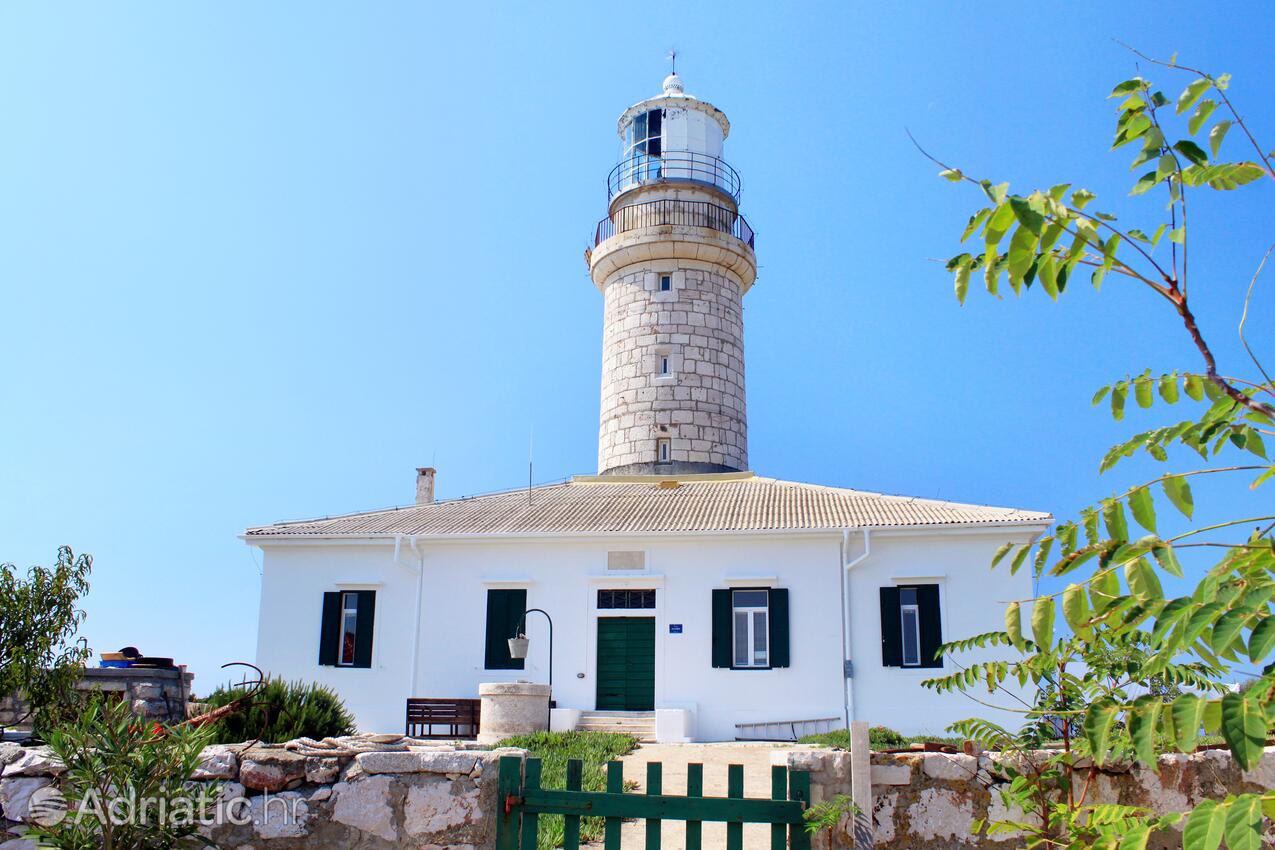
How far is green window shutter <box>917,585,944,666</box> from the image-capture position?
15.3 metres

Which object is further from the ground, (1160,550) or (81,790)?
(1160,550)

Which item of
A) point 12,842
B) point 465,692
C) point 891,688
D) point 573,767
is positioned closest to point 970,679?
point 573,767

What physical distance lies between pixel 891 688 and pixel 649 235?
38.8 feet

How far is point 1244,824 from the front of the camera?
7.12 feet

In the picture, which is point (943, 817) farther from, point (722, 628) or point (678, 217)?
point (678, 217)

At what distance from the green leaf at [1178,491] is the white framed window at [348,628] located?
1580 cm

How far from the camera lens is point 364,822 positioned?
17.4 feet

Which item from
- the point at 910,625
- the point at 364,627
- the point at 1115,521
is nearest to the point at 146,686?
the point at 364,627

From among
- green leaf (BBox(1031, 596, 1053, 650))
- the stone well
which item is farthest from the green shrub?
green leaf (BBox(1031, 596, 1053, 650))

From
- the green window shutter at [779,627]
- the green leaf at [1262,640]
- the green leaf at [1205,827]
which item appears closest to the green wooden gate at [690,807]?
the green leaf at [1205,827]

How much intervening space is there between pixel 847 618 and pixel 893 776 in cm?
1089

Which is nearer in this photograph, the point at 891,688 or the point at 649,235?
the point at 891,688

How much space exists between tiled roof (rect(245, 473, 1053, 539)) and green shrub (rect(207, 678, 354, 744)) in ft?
26.9

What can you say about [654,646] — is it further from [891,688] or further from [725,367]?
[725,367]
